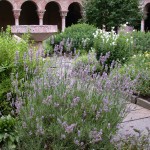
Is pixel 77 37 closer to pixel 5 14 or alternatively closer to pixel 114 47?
pixel 114 47

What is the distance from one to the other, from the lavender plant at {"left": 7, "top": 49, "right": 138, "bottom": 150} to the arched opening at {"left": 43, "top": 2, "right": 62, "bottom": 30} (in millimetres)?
24820

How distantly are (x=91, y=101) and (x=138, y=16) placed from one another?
1732 centimetres

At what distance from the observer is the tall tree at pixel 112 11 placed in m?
18.7

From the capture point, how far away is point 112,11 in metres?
18.9

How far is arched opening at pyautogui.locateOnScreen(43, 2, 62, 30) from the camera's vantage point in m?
27.9

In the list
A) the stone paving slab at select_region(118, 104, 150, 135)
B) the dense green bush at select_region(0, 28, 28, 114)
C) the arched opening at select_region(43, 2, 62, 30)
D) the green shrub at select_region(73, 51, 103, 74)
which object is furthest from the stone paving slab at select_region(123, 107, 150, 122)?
the arched opening at select_region(43, 2, 62, 30)

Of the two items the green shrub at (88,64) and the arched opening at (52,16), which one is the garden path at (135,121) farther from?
the arched opening at (52,16)

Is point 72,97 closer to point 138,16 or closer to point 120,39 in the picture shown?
point 120,39

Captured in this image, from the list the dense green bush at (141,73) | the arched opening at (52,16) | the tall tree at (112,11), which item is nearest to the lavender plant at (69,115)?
the dense green bush at (141,73)

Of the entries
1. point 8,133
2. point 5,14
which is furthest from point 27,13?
point 8,133

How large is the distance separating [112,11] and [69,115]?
53.7 ft

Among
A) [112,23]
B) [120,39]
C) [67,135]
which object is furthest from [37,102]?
[112,23]

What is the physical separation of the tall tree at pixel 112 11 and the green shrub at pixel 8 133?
50.7 ft

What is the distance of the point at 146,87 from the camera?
20.2ft
